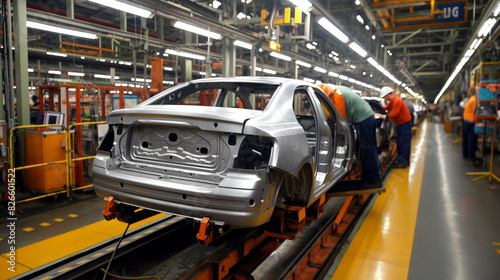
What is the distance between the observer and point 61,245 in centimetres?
334

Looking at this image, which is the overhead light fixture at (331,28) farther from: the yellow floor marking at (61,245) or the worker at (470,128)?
the yellow floor marking at (61,245)

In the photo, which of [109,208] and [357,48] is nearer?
[109,208]

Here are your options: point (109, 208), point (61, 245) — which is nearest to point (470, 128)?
point (109, 208)

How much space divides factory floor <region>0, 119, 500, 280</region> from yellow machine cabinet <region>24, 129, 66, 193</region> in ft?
0.80

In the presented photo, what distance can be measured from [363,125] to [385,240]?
129 cm

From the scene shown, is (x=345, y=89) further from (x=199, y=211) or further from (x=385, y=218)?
(x=199, y=211)

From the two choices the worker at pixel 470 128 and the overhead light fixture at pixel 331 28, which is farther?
the worker at pixel 470 128

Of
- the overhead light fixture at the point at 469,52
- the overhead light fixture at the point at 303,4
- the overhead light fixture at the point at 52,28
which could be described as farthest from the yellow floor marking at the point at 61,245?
the overhead light fixture at the point at 469,52

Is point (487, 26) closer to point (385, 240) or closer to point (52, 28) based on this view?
point (385, 240)

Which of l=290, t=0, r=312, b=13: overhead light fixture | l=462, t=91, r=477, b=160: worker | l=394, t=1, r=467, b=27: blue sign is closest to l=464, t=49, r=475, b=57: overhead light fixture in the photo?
l=394, t=1, r=467, b=27: blue sign

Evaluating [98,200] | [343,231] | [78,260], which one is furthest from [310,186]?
[98,200]

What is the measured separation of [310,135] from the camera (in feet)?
14.1

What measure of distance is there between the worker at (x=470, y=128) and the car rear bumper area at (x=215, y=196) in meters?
7.00

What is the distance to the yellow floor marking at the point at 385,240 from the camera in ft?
10.2
